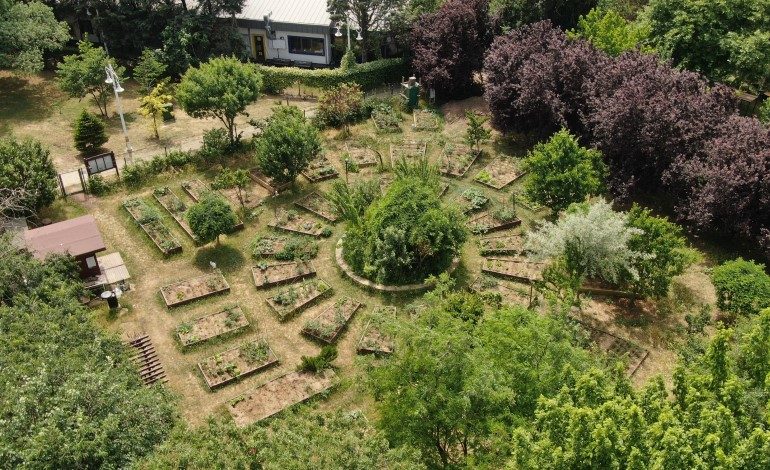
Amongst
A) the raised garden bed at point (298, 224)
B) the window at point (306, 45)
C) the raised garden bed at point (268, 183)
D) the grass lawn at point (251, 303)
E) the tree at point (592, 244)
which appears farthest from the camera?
the window at point (306, 45)

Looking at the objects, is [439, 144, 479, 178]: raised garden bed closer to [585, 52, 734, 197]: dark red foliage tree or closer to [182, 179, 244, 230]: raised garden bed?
[585, 52, 734, 197]: dark red foliage tree

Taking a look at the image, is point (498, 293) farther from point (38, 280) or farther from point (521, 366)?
point (38, 280)

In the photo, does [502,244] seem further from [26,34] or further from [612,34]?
[26,34]

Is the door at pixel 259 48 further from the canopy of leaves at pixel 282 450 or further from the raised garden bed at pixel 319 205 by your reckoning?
the canopy of leaves at pixel 282 450

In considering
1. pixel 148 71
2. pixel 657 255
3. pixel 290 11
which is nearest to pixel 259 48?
pixel 290 11

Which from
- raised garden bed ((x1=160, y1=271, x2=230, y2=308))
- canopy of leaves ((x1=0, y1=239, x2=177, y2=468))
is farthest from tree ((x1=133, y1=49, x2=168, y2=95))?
canopy of leaves ((x1=0, y1=239, x2=177, y2=468))

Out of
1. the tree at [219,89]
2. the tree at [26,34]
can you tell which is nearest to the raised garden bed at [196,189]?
the tree at [219,89]
